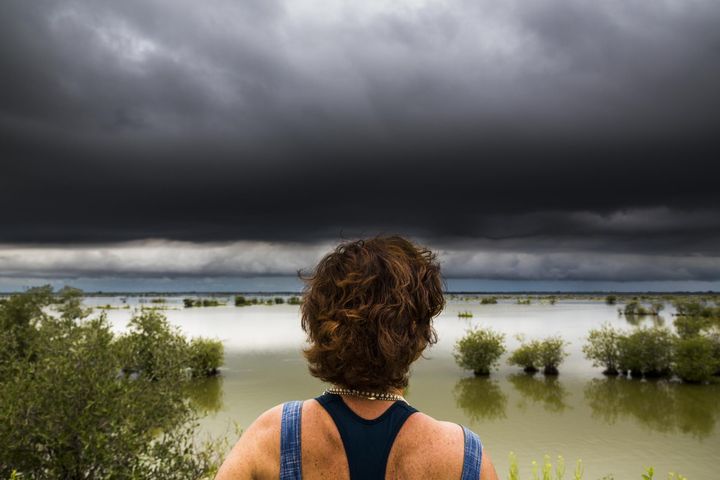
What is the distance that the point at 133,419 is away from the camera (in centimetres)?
1201

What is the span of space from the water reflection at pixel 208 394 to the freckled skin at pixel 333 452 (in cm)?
2869

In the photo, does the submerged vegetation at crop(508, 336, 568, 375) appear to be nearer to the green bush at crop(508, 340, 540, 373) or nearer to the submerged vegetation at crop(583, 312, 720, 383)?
the green bush at crop(508, 340, 540, 373)

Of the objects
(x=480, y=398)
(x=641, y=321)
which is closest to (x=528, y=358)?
(x=480, y=398)

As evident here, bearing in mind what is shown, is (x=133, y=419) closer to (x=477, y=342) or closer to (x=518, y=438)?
(x=518, y=438)

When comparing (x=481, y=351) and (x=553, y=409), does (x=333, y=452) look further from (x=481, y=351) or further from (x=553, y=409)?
(x=481, y=351)

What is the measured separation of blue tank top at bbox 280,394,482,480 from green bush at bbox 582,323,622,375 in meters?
44.9

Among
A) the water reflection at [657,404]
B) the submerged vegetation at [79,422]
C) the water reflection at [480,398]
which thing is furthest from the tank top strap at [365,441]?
the water reflection at [657,404]

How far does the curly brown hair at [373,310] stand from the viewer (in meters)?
2.11

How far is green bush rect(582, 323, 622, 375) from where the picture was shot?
4188 cm

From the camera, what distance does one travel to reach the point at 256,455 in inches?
80.1

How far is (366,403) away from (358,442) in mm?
155

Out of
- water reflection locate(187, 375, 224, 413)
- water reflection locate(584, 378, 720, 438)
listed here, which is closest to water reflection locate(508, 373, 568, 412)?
water reflection locate(584, 378, 720, 438)

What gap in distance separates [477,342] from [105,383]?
33.8 metres

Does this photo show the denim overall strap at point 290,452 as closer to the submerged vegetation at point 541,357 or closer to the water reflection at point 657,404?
the water reflection at point 657,404
